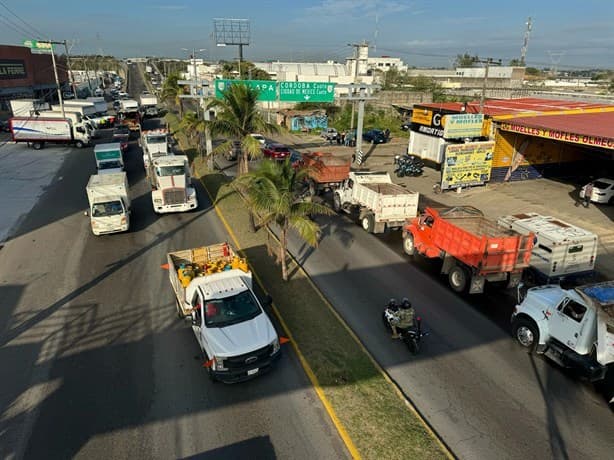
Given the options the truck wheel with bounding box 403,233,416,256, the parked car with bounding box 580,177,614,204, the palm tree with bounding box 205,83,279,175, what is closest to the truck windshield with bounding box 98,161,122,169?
the palm tree with bounding box 205,83,279,175

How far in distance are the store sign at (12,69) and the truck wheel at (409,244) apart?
8316 centimetres

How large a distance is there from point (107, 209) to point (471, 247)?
1721cm

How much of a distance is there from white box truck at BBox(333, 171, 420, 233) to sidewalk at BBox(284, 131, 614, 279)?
5.14m

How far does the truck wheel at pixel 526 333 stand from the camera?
474 inches

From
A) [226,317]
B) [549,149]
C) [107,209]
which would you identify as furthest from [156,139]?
[549,149]

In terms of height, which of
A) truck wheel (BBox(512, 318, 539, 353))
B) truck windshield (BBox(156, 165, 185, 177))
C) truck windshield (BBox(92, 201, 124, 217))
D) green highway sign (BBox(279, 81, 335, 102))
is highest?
green highway sign (BBox(279, 81, 335, 102))

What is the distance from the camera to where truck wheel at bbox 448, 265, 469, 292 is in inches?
600

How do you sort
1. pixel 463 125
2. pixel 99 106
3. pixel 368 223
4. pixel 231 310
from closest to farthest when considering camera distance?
1. pixel 231 310
2. pixel 368 223
3. pixel 463 125
4. pixel 99 106

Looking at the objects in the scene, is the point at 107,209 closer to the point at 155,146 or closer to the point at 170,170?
the point at 170,170

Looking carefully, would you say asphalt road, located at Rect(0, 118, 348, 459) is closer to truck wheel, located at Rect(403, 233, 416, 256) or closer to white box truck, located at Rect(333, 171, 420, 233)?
truck wheel, located at Rect(403, 233, 416, 256)

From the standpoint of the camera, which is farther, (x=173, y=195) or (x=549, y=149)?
(x=549, y=149)

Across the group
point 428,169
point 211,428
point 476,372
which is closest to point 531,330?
point 476,372

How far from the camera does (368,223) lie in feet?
70.4

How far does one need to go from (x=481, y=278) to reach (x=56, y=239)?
65.4ft
